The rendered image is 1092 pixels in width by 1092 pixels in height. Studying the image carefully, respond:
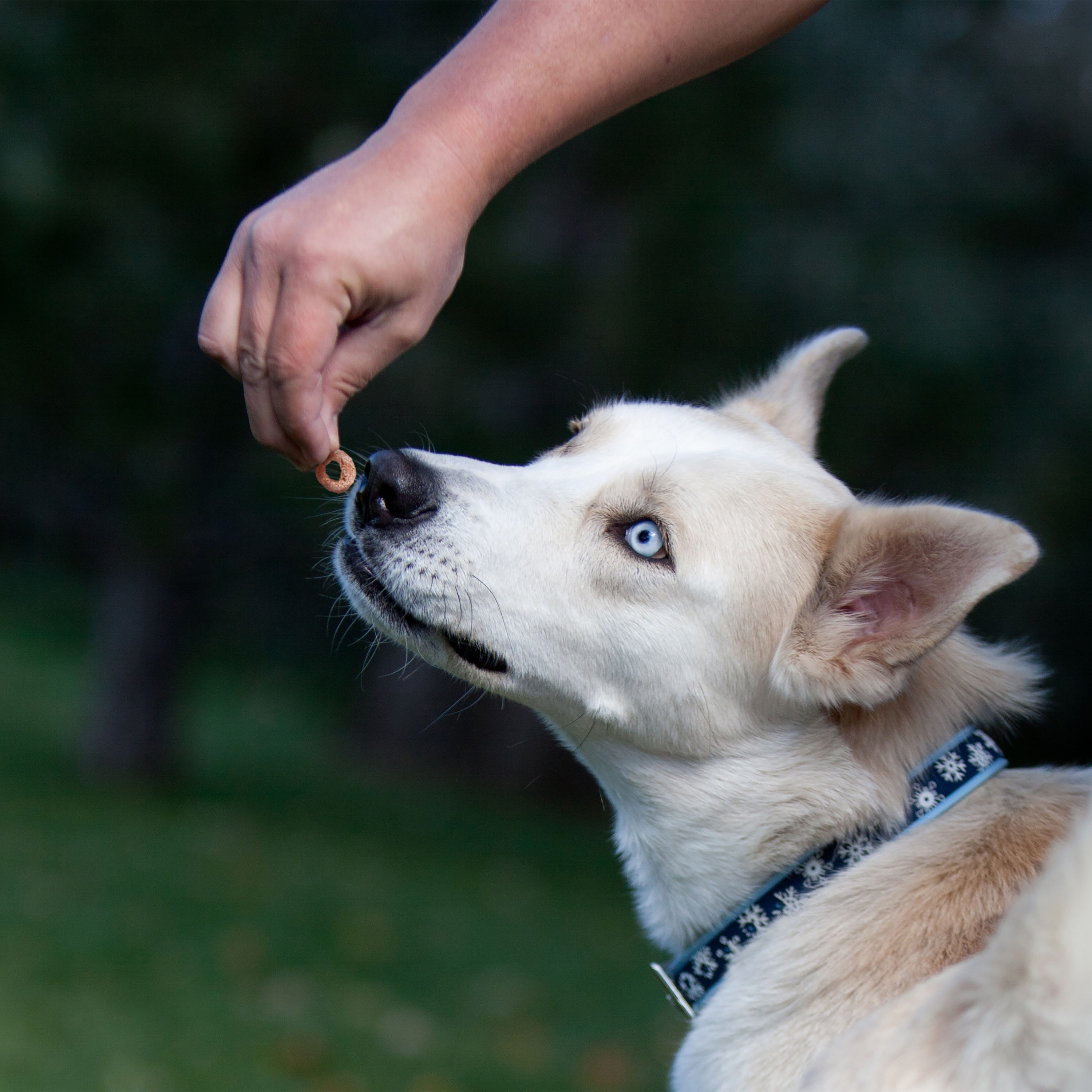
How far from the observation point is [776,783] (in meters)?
2.77

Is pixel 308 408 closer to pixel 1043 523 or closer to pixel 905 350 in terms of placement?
pixel 905 350

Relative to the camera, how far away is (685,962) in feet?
9.21

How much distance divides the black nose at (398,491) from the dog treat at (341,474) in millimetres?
56

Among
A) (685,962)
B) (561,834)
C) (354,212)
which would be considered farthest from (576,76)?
(561,834)

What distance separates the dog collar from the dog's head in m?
0.19

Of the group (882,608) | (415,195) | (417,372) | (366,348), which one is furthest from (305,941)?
(415,195)

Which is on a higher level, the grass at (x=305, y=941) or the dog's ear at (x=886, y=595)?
the grass at (x=305, y=941)

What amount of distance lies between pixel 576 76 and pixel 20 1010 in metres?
5.15

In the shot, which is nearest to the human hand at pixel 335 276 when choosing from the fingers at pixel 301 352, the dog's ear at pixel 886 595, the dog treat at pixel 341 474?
the fingers at pixel 301 352

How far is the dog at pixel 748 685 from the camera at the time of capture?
2471 mm

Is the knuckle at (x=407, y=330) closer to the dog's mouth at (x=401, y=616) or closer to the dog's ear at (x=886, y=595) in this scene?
the dog's mouth at (x=401, y=616)

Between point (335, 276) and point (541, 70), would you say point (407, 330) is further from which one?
point (541, 70)

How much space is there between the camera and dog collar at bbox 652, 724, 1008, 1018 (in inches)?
103

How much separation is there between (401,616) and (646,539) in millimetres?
572
